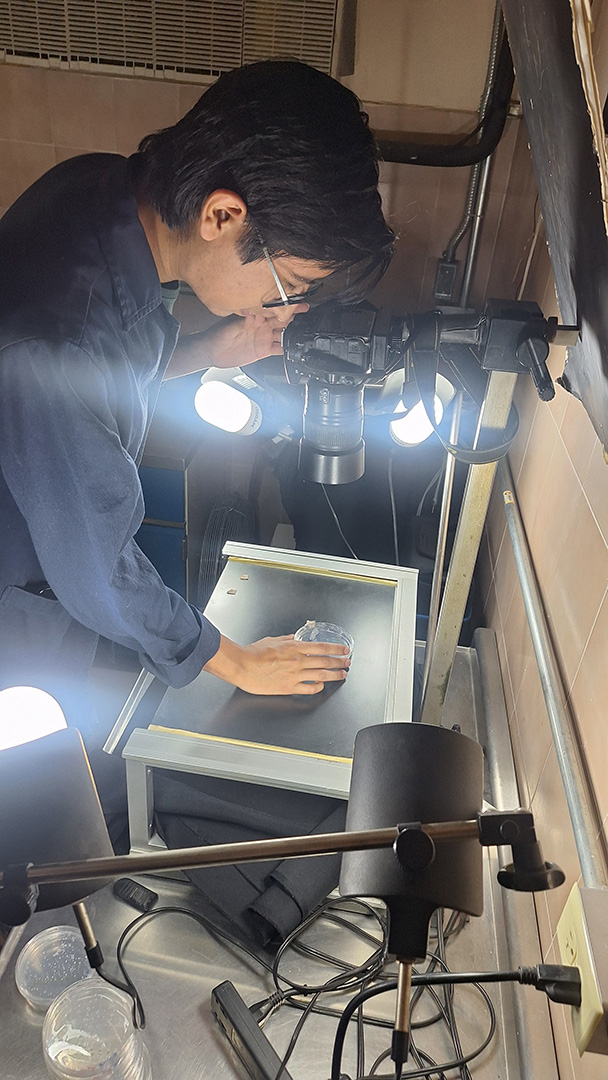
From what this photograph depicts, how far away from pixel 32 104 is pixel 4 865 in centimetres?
219

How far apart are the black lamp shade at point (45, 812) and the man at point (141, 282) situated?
476 millimetres

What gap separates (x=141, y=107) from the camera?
6.73 feet

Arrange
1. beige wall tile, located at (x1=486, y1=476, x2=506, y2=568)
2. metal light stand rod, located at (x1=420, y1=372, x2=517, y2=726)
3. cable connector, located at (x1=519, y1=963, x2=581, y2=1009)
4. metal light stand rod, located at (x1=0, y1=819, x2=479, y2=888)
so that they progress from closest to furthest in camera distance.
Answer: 1. metal light stand rod, located at (x1=0, y1=819, x2=479, y2=888)
2. cable connector, located at (x1=519, y1=963, x2=581, y2=1009)
3. metal light stand rod, located at (x1=420, y1=372, x2=517, y2=726)
4. beige wall tile, located at (x1=486, y1=476, x2=506, y2=568)

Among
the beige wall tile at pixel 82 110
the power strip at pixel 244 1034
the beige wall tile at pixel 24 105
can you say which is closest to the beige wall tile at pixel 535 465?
the power strip at pixel 244 1034

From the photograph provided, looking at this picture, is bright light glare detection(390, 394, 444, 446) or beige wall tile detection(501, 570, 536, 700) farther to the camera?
beige wall tile detection(501, 570, 536, 700)

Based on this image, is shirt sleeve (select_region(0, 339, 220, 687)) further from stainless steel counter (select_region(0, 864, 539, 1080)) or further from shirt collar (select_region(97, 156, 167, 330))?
stainless steel counter (select_region(0, 864, 539, 1080))

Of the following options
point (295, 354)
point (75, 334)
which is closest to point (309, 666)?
point (295, 354)

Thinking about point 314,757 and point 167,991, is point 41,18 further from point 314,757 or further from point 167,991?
point 167,991

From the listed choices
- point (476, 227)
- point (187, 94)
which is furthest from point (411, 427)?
point (187, 94)

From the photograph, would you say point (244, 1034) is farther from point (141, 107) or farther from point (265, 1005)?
point (141, 107)

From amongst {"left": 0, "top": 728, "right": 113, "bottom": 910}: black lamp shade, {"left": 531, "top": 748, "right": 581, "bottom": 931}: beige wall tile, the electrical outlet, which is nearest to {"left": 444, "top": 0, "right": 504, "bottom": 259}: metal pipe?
{"left": 531, "top": 748, "right": 581, "bottom": 931}: beige wall tile

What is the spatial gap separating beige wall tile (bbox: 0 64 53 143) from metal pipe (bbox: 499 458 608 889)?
68.5 inches

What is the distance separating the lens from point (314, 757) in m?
1.00

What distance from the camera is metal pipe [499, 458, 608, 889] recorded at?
2.61 ft
